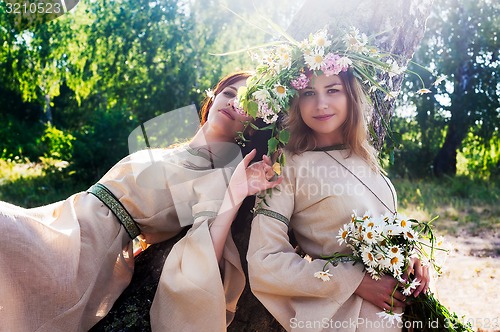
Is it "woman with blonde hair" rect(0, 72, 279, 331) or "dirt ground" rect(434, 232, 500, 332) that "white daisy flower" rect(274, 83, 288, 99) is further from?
"dirt ground" rect(434, 232, 500, 332)

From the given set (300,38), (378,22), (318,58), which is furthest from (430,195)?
(318,58)

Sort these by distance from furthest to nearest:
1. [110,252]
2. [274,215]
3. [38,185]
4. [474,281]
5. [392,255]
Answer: [38,185] < [474,281] < [110,252] < [274,215] < [392,255]

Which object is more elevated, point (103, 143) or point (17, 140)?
point (103, 143)

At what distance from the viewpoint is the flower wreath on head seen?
100.0 inches

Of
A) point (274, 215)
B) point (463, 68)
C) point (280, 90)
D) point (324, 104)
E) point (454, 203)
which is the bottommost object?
point (454, 203)

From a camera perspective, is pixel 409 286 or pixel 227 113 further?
pixel 227 113

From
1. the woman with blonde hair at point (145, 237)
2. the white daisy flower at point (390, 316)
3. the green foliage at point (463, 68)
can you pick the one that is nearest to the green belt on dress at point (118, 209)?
the woman with blonde hair at point (145, 237)

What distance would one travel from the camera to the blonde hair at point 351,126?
107 inches

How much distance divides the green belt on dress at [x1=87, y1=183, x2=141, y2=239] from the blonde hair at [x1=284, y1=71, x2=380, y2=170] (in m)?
1.03

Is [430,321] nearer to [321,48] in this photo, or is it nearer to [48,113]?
[321,48]

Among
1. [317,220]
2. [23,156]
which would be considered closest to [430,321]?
[317,220]

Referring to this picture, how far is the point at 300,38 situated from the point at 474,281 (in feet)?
11.0

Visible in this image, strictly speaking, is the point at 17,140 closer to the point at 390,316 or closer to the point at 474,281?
the point at 474,281

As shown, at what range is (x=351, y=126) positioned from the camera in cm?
285
